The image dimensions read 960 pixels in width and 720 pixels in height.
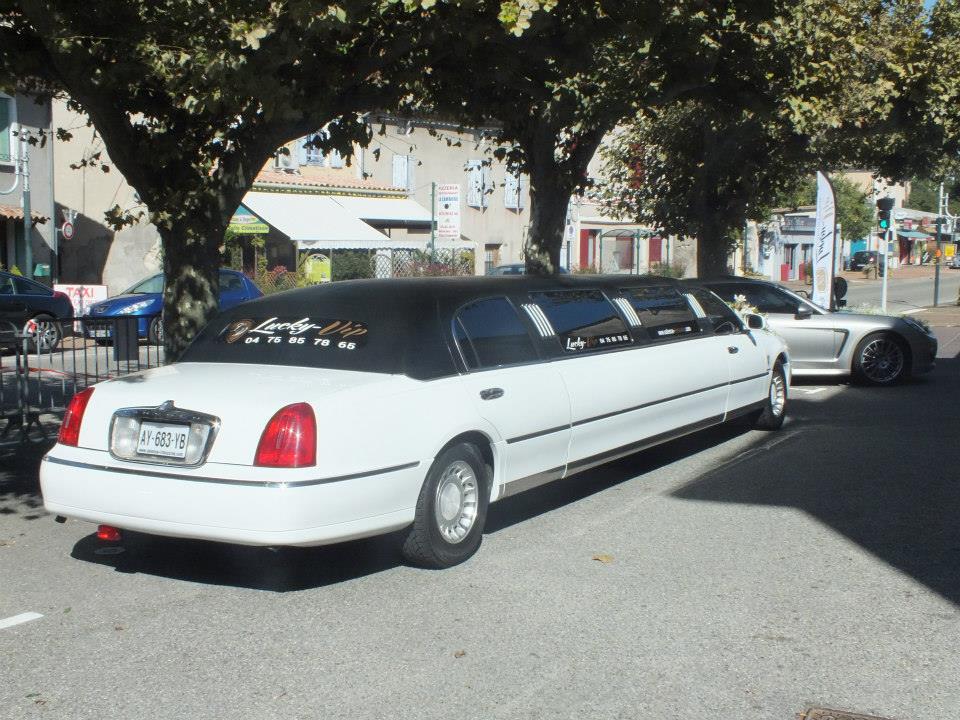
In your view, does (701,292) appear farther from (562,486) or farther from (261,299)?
(261,299)

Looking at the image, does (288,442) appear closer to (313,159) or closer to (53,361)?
(53,361)

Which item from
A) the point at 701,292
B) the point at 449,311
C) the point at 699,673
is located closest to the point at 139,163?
the point at 449,311

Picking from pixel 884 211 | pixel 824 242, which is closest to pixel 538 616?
pixel 824 242

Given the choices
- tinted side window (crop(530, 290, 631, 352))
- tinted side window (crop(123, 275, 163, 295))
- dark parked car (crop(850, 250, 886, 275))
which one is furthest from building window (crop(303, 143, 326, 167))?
dark parked car (crop(850, 250, 886, 275))

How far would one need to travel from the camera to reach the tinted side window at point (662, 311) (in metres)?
8.59

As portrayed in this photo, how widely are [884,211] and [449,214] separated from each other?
399 inches

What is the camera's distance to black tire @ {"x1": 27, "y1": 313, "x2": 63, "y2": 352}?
972 centimetres

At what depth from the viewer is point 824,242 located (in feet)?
64.8

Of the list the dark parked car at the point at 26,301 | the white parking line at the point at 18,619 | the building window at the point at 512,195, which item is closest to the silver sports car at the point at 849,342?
the white parking line at the point at 18,619

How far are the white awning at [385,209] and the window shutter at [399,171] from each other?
0.68 meters

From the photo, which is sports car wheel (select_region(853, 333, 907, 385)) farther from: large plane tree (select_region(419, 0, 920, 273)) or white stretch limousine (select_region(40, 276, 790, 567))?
white stretch limousine (select_region(40, 276, 790, 567))

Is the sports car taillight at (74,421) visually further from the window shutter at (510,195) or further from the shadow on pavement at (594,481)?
the window shutter at (510,195)

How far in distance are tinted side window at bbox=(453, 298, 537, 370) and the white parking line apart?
257 cm

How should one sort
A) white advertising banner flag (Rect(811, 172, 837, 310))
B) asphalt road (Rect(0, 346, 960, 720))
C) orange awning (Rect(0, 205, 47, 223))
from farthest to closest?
orange awning (Rect(0, 205, 47, 223)) < white advertising banner flag (Rect(811, 172, 837, 310)) < asphalt road (Rect(0, 346, 960, 720))
